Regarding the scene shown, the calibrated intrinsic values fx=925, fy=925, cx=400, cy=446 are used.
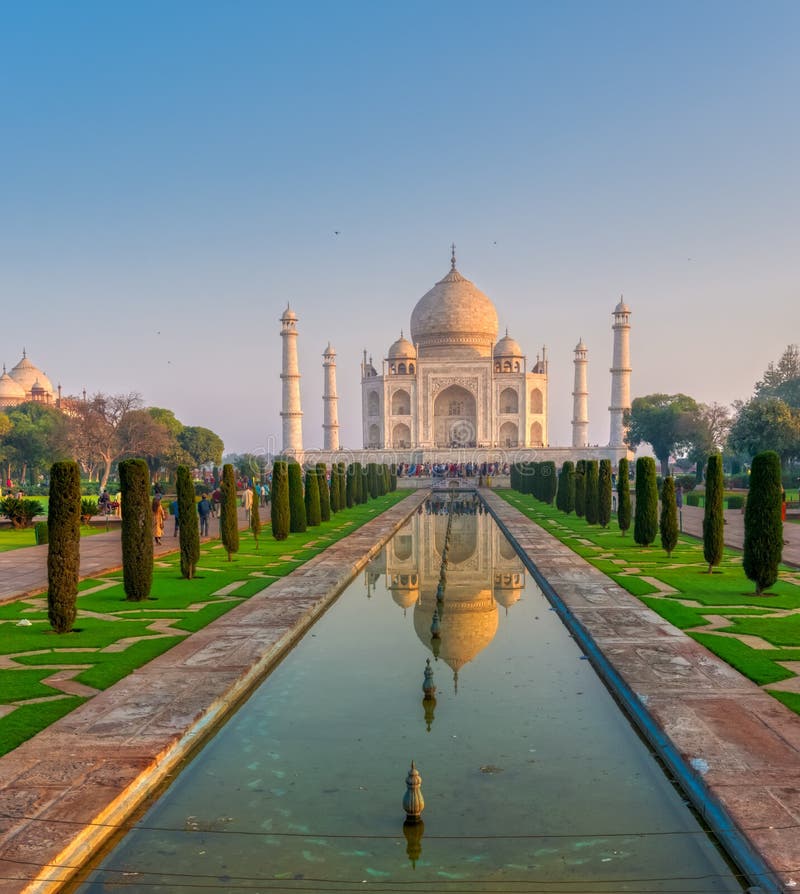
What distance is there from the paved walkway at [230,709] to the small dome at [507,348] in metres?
50.4

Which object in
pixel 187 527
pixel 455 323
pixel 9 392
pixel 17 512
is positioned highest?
pixel 455 323

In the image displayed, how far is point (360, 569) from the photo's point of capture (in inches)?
528

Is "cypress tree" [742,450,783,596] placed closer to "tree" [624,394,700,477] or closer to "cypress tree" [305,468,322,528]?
"cypress tree" [305,468,322,528]

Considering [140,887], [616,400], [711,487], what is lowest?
[140,887]

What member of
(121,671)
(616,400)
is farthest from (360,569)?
(616,400)

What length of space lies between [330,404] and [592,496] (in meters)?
37.1

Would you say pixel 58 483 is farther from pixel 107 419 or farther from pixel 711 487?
pixel 107 419

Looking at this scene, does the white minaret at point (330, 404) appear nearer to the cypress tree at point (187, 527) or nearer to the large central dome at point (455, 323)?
the large central dome at point (455, 323)

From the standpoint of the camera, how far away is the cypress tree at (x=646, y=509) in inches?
620

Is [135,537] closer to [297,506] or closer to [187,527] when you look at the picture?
[187,527]

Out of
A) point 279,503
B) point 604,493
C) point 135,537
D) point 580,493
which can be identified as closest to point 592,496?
point 604,493

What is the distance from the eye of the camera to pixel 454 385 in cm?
5641

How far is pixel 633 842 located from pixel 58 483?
6414 mm

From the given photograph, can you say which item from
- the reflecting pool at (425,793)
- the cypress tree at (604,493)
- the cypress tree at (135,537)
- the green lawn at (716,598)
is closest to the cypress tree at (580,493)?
the cypress tree at (604,493)
